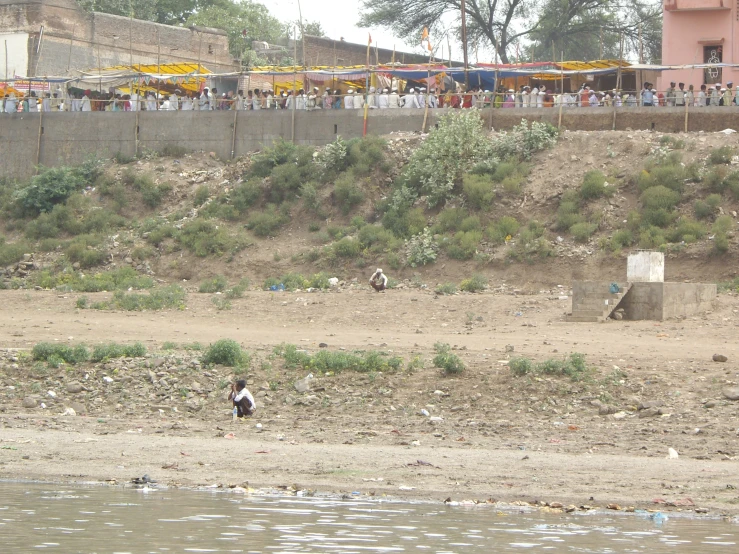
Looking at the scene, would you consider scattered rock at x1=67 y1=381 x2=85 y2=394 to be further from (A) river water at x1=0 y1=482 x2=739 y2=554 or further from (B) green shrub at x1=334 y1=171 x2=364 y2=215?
(B) green shrub at x1=334 y1=171 x2=364 y2=215

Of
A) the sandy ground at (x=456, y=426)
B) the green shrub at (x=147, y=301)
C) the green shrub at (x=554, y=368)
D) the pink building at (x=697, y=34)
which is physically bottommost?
the sandy ground at (x=456, y=426)

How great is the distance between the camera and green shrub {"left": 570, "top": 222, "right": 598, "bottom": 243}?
24375mm

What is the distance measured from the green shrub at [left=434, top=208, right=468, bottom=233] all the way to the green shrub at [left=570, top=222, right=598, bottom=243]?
2.67m

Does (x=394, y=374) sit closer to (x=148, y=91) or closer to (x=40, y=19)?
(x=148, y=91)

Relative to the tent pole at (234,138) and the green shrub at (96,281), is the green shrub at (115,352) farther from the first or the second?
the tent pole at (234,138)

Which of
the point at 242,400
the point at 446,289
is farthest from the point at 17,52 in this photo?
the point at 242,400

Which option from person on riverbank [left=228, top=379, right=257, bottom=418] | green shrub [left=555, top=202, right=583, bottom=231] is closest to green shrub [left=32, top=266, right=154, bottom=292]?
green shrub [left=555, top=202, right=583, bottom=231]

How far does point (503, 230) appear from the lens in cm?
2541

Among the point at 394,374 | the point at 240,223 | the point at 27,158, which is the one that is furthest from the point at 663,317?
the point at 27,158

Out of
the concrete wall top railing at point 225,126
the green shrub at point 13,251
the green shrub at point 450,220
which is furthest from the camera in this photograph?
the concrete wall top railing at point 225,126

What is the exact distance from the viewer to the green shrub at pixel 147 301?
21641 mm

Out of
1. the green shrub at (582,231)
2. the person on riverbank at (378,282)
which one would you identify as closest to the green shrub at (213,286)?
the person on riverbank at (378,282)

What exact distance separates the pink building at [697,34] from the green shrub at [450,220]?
9139 mm

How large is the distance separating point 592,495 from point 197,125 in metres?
23.5
